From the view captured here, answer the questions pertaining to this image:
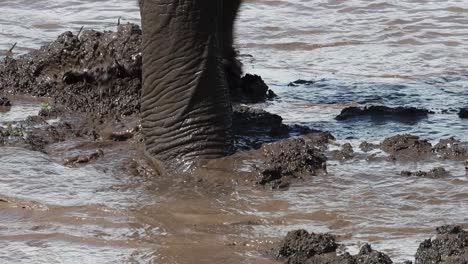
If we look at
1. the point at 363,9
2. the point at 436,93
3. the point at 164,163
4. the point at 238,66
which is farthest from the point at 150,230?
the point at 363,9

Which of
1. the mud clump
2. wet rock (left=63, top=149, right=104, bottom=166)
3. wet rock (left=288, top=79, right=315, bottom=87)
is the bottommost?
wet rock (left=288, top=79, right=315, bottom=87)

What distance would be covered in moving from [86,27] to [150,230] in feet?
17.8

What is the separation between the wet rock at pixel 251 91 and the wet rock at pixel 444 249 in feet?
10.7

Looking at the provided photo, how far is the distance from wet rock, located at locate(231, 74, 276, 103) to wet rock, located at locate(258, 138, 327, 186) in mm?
1614

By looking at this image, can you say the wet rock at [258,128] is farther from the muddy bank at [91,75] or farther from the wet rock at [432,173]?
the wet rock at [432,173]

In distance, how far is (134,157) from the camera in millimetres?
6473

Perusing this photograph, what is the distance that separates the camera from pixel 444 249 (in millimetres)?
4742

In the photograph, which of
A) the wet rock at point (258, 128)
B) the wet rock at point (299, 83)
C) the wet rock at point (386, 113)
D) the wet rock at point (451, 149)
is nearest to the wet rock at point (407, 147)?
the wet rock at point (451, 149)

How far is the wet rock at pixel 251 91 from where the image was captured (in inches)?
315

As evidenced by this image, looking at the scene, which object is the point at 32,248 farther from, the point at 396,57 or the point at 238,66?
the point at 396,57

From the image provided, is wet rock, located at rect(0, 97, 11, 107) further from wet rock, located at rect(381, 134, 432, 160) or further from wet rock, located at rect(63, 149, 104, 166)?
wet rock, located at rect(381, 134, 432, 160)

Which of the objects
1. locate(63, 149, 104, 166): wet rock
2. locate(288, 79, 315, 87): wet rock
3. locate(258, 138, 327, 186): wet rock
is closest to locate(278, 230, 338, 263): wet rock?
locate(258, 138, 327, 186): wet rock

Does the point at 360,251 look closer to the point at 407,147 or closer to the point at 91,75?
the point at 407,147

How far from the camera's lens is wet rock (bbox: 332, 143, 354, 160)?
→ 650cm
